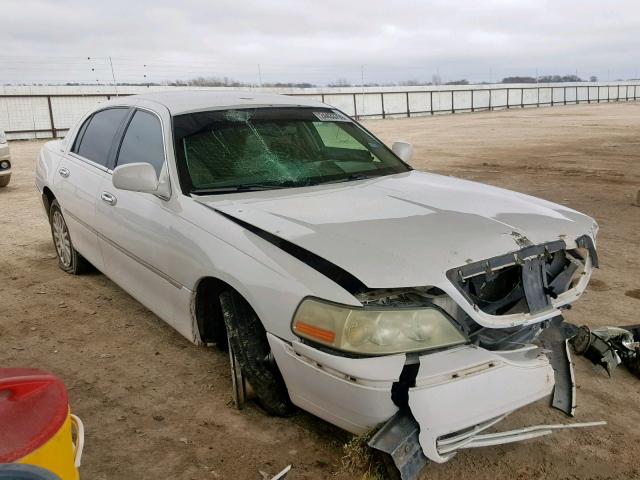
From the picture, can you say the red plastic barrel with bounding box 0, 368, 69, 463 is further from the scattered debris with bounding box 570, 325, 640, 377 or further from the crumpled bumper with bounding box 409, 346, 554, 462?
the scattered debris with bounding box 570, 325, 640, 377

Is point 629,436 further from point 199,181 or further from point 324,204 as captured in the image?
point 199,181

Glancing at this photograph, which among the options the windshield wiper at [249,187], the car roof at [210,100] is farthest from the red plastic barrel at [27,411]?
the car roof at [210,100]

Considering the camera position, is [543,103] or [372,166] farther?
[543,103]

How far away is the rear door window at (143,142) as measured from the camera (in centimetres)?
354

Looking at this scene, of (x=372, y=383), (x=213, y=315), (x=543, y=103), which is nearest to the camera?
(x=372, y=383)

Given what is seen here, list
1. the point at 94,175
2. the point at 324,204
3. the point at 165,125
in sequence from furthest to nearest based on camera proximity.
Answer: the point at 94,175 → the point at 165,125 → the point at 324,204

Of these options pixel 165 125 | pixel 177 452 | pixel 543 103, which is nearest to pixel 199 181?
pixel 165 125

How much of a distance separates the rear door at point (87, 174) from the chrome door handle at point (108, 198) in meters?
0.12

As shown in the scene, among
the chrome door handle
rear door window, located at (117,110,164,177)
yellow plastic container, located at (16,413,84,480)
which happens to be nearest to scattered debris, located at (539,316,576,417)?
yellow plastic container, located at (16,413,84,480)

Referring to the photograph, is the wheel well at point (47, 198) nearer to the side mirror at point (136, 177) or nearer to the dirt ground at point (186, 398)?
the dirt ground at point (186, 398)

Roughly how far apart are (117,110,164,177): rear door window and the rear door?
Result: 0.20 metres

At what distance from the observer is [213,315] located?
3121 mm

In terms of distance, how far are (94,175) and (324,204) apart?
6.90 ft

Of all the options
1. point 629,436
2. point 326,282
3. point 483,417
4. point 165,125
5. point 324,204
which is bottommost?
point 629,436
